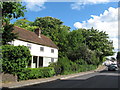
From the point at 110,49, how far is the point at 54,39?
22.8 metres

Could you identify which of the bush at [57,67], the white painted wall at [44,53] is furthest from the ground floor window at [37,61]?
the bush at [57,67]

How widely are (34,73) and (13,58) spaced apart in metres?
3.48

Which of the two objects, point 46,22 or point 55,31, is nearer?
point 55,31

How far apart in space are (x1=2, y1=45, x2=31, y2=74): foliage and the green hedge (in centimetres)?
70

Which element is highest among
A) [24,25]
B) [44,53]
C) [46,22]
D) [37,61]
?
[46,22]

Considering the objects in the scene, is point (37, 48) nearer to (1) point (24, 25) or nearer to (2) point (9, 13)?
(2) point (9, 13)

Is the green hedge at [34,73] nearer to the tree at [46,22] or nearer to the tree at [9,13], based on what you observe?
the tree at [9,13]

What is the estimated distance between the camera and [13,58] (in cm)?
1488

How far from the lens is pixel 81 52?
3731 cm

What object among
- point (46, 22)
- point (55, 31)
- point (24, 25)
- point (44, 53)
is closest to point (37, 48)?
point (44, 53)

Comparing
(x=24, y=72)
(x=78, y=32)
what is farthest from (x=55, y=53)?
(x=24, y=72)

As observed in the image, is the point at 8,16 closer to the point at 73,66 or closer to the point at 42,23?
the point at 73,66

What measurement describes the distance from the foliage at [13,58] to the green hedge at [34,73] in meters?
0.70

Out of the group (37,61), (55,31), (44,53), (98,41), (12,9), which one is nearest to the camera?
(12,9)
